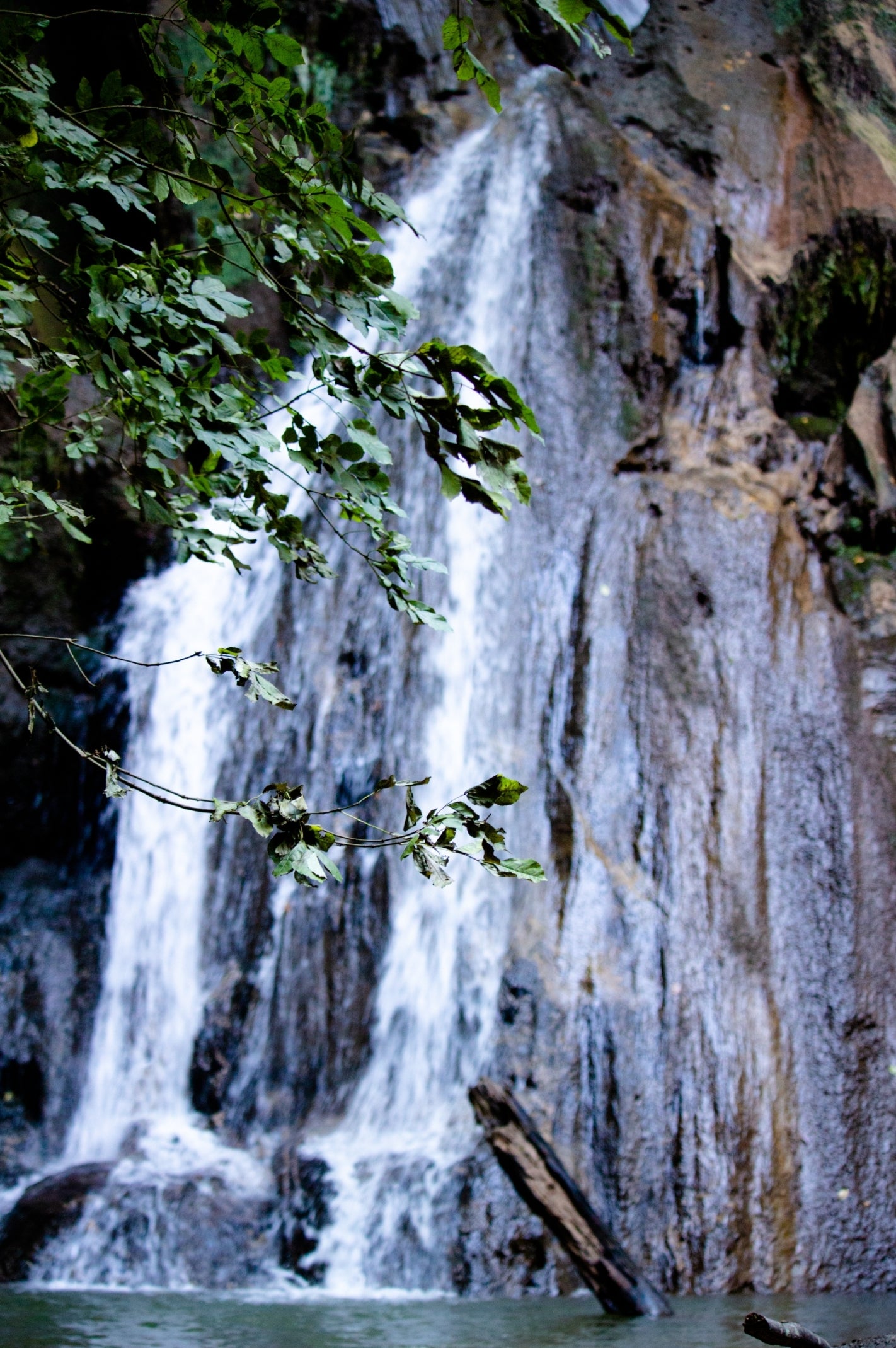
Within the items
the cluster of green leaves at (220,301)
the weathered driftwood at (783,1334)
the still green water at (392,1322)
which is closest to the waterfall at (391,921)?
the still green water at (392,1322)

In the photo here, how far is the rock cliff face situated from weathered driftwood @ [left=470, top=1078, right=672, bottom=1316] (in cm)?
77

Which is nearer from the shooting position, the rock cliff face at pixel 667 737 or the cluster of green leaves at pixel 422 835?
the cluster of green leaves at pixel 422 835

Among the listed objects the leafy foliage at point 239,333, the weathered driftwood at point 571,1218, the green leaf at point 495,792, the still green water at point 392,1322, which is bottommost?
the still green water at point 392,1322

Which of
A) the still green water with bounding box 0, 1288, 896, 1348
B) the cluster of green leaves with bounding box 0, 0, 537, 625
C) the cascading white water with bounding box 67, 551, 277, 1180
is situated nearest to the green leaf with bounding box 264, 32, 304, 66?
the cluster of green leaves with bounding box 0, 0, 537, 625

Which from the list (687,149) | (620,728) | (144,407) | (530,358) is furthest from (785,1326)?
(687,149)

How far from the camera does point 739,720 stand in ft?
20.5

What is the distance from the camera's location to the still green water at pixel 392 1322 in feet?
11.4

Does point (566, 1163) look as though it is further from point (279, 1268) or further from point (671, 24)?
point (671, 24)

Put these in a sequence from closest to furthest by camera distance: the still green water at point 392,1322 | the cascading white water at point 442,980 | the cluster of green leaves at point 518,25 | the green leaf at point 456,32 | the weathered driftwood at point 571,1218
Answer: the cluster of green leaves at point 518,25 < the green leaf at point 456,32 < the still green water at point 392,1322 < the weathered driftwood at point 571,1218 < the cascading white water at point 442,980

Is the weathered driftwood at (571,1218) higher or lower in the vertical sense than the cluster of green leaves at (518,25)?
lower

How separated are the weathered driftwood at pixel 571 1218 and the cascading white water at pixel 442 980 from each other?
3.25 feet

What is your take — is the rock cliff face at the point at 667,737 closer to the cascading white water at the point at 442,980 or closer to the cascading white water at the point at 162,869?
the cascading white water at the point at 442,980

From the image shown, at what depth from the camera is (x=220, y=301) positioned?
2.14 metres

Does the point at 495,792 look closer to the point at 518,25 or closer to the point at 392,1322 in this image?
the point at 518,25
